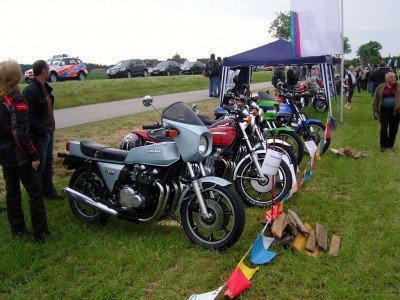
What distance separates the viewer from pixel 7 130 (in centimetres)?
379

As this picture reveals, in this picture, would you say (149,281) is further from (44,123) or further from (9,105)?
(44,123)

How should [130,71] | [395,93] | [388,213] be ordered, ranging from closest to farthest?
1. [388,213]
2. [395,93]
3. [130,71]

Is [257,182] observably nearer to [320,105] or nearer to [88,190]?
[88,190]

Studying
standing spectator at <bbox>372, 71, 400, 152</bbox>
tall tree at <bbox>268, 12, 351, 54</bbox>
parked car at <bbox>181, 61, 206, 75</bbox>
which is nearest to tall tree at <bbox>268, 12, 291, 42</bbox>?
tall tree at <bbox>268, 12, 351, 54</bbox>

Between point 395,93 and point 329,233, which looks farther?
point 395,93

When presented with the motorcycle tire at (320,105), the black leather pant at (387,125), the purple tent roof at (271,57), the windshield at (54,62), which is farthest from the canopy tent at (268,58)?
the windshield at (54,62)

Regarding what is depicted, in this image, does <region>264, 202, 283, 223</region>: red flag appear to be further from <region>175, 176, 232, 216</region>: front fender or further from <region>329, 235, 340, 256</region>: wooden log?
<region>175, 176, 232, 216</region>: front fender

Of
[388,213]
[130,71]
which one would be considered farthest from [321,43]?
[130,71]

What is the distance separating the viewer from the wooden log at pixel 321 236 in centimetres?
392

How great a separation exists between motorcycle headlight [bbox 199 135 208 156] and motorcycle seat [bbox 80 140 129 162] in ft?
2.94

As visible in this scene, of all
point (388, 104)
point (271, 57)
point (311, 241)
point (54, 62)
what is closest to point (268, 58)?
point (271, 57)

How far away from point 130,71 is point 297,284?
88.7ft

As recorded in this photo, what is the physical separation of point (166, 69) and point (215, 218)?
2990 centimetres

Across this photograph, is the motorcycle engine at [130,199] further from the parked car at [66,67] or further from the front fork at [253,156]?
the parked car at [66,67]
